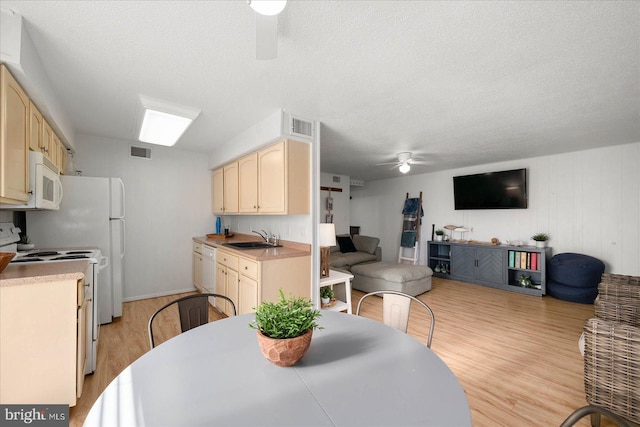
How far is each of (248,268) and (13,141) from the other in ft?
6.40

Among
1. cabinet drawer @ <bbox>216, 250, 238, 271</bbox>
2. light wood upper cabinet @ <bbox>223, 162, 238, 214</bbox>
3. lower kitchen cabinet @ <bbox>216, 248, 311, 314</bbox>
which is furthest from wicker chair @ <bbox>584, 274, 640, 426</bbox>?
light wood upper cabinet @ <bbox>223, 162, 238, 214</bbox>

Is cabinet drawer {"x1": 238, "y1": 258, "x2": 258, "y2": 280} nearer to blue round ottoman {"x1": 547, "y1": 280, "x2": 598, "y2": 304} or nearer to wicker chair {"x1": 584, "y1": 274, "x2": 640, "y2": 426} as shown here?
wicker chair {"x1": 584, "y1": 274, "x2": 640, "y2": 426}

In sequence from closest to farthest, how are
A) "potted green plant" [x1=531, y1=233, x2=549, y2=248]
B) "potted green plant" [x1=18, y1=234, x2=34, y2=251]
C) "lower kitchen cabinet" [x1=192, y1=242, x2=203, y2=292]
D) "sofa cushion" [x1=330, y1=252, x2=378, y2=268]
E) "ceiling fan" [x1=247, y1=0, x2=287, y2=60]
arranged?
1. "ceiling fan" [x1=247, y1=0, x2=287, y2=60]
2. "potted green plant" [x1=18, y1=234, x2=34, y2=251]
3. "lower kitchen cabinet" [x1=192, y1=242, x2=203, y2=292]
4. "potted green plant" [x1=531, y1=233, x2=549, y2=248]
5. "sofa cushion" [x1=330, y1=252, x2=378, y2=268]

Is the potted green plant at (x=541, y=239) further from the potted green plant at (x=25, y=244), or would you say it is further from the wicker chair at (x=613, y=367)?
the potted green plant at (x=25, y=244)

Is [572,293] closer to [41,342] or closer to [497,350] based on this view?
[497,350]

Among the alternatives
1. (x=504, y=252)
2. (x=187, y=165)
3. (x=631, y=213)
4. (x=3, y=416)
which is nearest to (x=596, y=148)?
(x=631, y=213)

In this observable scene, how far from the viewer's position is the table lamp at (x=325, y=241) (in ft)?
10.2

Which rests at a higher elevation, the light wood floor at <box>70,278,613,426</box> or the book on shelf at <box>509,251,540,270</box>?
the book on shelf at <box>509,251,540,270</box>

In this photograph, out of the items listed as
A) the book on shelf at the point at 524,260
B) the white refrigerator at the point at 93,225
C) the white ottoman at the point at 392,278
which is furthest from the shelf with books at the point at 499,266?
the white refrigerator at the point at 93,225

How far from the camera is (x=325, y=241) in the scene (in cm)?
311

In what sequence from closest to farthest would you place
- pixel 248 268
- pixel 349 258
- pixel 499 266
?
pixel 248 268 < pixel 499 266 < pixel 349 258

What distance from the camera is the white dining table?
0.78m

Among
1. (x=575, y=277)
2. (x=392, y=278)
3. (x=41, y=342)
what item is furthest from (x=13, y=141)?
(x=575, y=277)

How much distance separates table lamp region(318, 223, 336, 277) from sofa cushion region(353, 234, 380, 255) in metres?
3.00
